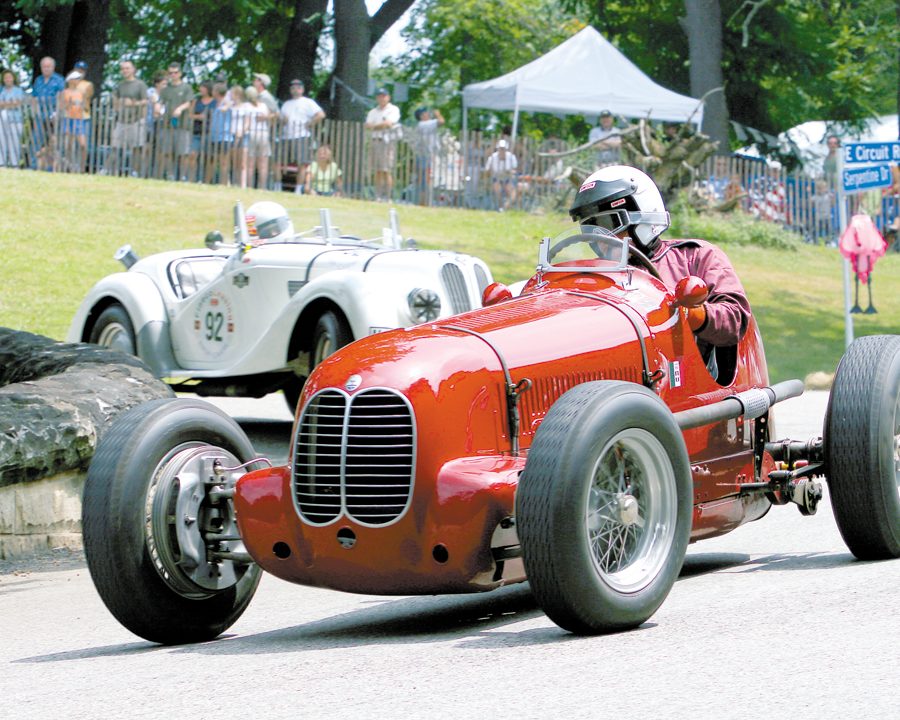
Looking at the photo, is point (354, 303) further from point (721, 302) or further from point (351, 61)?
point (351, 61)

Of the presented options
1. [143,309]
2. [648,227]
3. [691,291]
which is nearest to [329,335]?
[143,309]

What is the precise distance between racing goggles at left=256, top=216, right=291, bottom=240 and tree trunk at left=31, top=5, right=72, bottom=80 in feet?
68.8

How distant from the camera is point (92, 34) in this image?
3228 cm

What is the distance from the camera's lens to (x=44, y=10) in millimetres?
32938

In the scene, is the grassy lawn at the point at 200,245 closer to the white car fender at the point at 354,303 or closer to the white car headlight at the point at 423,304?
the white car fender at the point at 354,303

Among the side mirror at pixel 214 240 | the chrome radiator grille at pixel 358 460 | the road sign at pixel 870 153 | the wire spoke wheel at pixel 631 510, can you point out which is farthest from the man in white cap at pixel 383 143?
the wire spoke wheel at pixel 631 510

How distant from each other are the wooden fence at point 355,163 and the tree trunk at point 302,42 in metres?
6.15

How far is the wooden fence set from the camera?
2575 centimetres

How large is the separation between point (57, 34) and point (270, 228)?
21615 mm

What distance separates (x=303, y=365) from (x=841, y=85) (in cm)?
3576

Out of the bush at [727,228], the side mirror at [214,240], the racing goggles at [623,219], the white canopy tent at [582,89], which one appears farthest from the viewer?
the white canopy tent at [582,89]

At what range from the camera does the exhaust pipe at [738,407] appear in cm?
636

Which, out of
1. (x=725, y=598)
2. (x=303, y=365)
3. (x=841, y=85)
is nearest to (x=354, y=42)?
(x=841, y=85)

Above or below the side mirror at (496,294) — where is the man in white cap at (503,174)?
above
